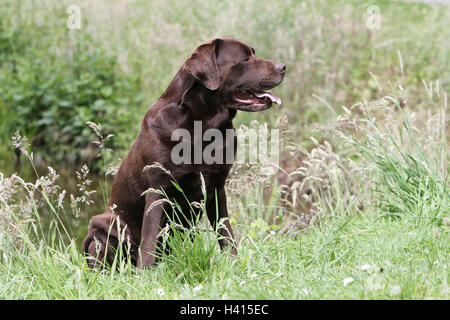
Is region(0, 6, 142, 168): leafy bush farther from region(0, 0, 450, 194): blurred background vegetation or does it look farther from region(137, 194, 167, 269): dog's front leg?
region(137, 194, 167, 269): dog's front leg

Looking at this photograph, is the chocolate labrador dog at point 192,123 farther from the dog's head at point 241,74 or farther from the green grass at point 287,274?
the green grass at point 287,274

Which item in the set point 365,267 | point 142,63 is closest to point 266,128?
point 365,267

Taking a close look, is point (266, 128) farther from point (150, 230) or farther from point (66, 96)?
point (66, 96)

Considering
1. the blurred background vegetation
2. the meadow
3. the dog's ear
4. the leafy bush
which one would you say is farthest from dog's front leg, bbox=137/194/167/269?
the leafy bush

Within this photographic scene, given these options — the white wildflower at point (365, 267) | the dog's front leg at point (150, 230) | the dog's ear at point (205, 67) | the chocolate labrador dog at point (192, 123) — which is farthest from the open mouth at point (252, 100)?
the white wildflower at point (365, 267)

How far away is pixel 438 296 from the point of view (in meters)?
2.60

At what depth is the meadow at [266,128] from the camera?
3.12 metres

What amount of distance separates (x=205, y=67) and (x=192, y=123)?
309 mm

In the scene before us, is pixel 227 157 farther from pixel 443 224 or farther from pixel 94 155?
pixel 94 155

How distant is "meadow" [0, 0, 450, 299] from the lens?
123 inches

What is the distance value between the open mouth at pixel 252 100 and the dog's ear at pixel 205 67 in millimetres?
199

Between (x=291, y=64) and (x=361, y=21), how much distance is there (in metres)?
1.42

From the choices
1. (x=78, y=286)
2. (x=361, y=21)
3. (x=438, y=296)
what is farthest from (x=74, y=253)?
(x=361, y=21)

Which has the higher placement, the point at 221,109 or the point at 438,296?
the point at 221,109
